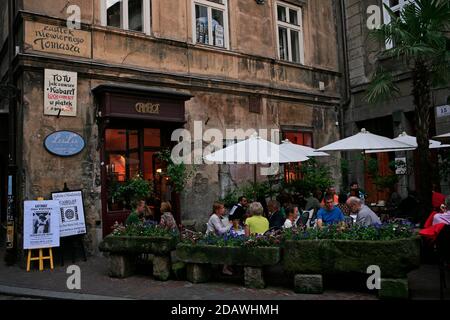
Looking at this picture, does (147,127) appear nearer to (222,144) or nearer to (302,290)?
(222,144)

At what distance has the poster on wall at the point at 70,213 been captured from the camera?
29.5 ft

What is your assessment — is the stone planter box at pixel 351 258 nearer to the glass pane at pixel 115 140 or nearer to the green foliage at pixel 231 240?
the green foliage at pixel 231 240

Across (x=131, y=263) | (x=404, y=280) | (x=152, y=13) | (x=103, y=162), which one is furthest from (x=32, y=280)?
(x=152, y=13)

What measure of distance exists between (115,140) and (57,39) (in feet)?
8.34

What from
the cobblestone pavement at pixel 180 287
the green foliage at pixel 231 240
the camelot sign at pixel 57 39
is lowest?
the cobblestone pavement at pixel 180 287

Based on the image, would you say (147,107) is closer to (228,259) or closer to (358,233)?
(228,259)

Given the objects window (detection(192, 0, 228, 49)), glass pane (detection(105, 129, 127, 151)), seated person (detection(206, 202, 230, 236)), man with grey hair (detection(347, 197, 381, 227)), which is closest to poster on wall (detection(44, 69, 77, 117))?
glass pane (detection(105, 129, 127, 151))

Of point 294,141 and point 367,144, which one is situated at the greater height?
point 294,141

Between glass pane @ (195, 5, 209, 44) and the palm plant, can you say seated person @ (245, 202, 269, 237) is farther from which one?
glass pane @ (195, 5, 209, 44)

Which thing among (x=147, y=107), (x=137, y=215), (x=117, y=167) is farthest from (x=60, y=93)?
(x=137, y=215)

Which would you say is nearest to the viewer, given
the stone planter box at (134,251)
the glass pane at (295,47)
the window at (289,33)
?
the stone planter box at (134,251)

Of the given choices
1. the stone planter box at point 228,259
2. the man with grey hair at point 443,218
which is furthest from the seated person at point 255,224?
the man with grey hair at point 443,218

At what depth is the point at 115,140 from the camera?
10.5 meters

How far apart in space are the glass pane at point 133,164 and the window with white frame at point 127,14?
3.05 m
